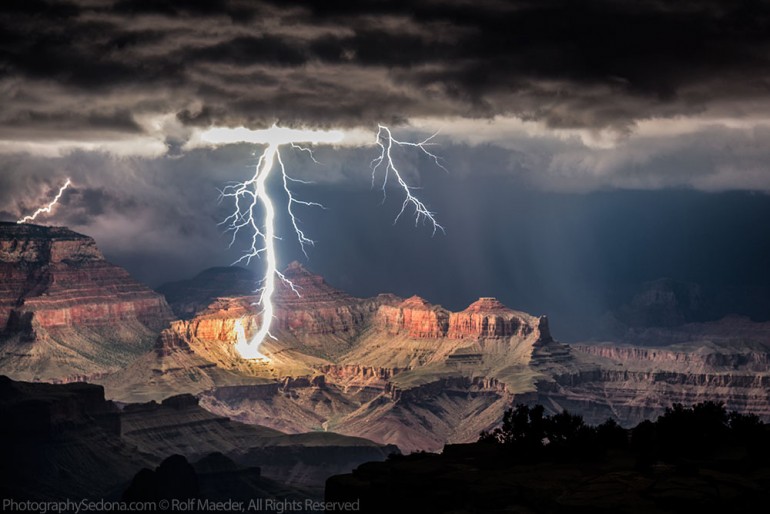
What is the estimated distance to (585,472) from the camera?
94875 mm

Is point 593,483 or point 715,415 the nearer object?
point 593,483

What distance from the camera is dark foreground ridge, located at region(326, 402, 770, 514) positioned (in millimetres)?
85500

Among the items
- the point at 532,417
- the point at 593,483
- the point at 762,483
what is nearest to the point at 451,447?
the point at 532,417

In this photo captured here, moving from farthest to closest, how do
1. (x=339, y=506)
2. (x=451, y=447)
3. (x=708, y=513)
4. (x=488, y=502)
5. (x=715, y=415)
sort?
(x=451, y=447), (x=715, y=415), (x=339, y=506), (x=488, y=502), (x=708, y=513)

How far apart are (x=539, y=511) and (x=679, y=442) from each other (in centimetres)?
1445

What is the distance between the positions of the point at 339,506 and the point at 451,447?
51.6ft

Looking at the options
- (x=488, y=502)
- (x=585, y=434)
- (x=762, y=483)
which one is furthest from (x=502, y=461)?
(x=762, y=483)

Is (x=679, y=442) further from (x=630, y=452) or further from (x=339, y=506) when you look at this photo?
(x=339, y=506)

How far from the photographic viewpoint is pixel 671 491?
282 feet

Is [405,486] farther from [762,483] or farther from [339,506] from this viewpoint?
[762,483]

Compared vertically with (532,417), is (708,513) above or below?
below

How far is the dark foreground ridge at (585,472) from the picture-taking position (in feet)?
281

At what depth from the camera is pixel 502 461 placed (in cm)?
10162

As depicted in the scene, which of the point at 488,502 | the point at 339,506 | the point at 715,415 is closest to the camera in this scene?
the point at 488,502
